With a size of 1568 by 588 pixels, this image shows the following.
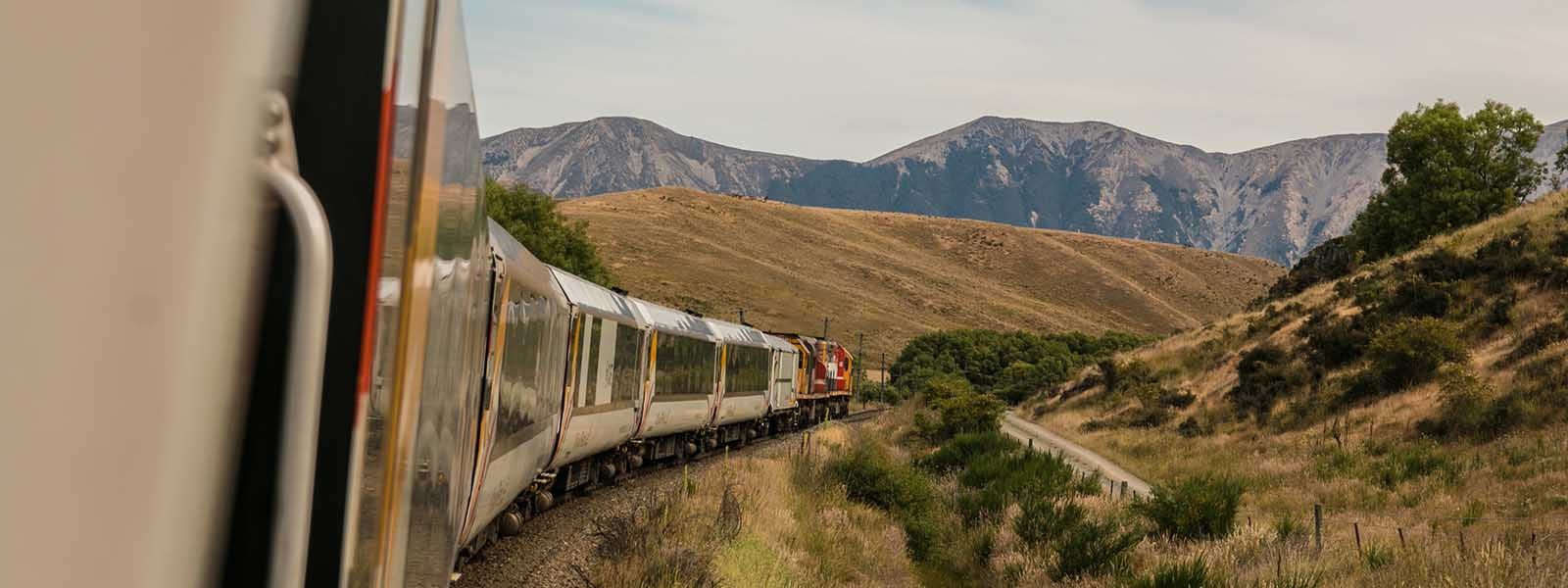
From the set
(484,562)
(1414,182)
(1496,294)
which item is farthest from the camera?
(1414,182)

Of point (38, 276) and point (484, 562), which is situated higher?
point (38, 276)

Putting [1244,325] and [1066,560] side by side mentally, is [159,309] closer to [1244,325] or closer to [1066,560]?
[1066,560]

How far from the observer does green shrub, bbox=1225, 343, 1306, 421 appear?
137ft

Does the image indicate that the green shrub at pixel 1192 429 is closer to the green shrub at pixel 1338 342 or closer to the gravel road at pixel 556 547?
the green shrub at pixel 1338 342

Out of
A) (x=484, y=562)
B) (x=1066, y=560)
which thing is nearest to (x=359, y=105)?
(x=484, y=562)

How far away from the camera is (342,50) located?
1.79m

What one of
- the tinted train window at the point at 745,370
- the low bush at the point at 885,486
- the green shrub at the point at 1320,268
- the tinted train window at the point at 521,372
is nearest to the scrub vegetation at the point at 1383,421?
the low bush at the point at 885,486

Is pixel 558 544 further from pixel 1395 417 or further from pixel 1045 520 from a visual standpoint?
pixel 1395 417

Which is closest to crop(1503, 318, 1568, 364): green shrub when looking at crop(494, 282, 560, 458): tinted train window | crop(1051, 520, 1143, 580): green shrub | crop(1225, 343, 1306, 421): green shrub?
crop(1225, 343, 1306, 421): green shrub

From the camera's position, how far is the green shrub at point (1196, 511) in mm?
19625

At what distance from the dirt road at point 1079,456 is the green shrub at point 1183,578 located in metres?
12.9

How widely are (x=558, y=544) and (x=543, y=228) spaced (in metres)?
59.0

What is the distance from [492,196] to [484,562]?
5655cm

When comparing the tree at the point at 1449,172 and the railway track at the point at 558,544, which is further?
the tree at the point at 1449,172
